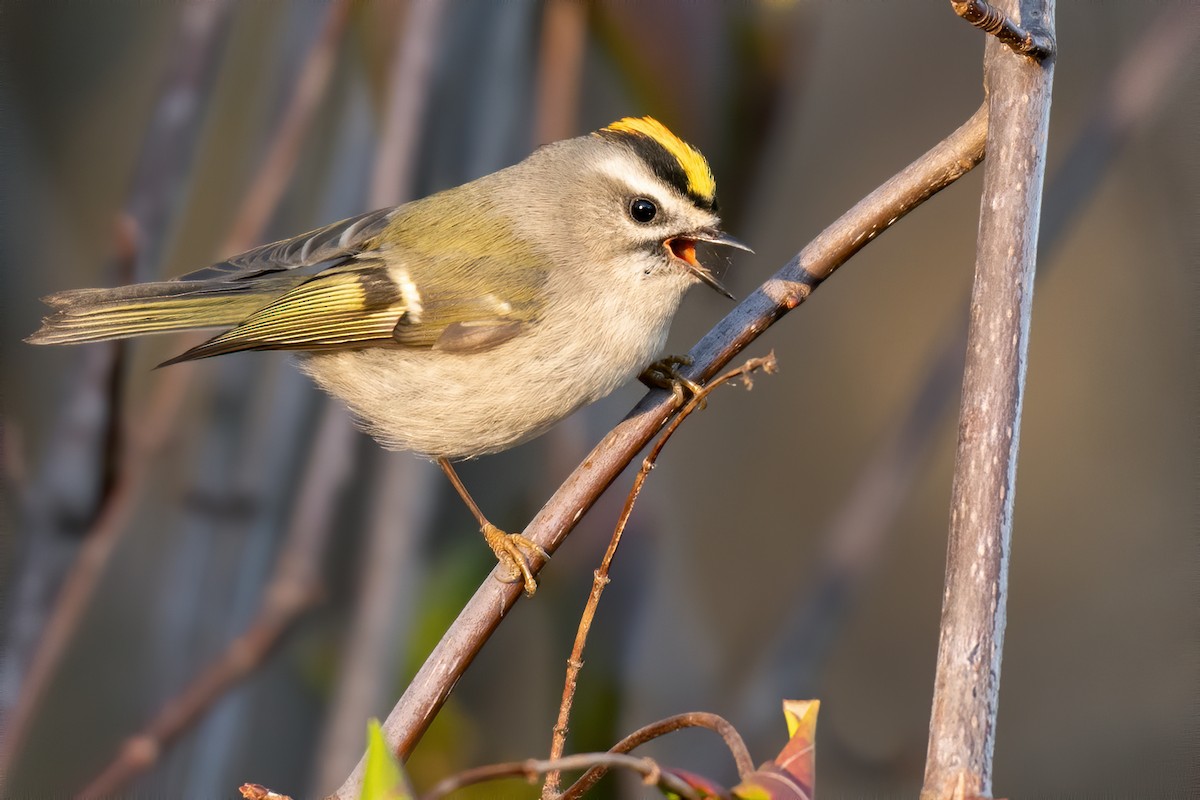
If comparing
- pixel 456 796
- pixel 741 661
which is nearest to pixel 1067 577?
pixel 741 661

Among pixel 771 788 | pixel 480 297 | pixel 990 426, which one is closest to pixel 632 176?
pixel 480 297

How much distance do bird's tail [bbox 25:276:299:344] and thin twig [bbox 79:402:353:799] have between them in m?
0.28

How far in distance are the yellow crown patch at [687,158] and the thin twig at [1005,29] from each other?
61 centimetres

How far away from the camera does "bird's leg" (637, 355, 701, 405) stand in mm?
1486

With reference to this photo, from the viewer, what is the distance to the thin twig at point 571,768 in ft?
2.47

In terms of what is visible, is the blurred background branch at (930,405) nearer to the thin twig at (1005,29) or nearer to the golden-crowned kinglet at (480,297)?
the golden-crowned kinglet at (480,297)

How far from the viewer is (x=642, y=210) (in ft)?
5.86

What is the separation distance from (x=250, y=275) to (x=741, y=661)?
1.60 m

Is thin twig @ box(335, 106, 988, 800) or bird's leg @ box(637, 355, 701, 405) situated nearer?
thin twig @ box(335, 106, 988, 800)

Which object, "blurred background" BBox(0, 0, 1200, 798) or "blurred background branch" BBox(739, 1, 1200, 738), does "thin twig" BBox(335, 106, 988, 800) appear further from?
"blurred background branch" BBox(739, 1, 1200, 738)

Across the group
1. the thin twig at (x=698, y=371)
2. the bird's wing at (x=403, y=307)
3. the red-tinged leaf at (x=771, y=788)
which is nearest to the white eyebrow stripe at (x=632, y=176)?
the bird's wing at (x=403, y=307)

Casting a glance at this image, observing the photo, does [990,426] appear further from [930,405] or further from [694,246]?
[930,405]

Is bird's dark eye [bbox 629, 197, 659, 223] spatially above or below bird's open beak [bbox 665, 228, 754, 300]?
above

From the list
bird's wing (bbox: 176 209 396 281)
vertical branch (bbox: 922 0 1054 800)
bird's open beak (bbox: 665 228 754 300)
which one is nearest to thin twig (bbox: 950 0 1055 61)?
vertical branch (bbox: 922 0 1054 800)
